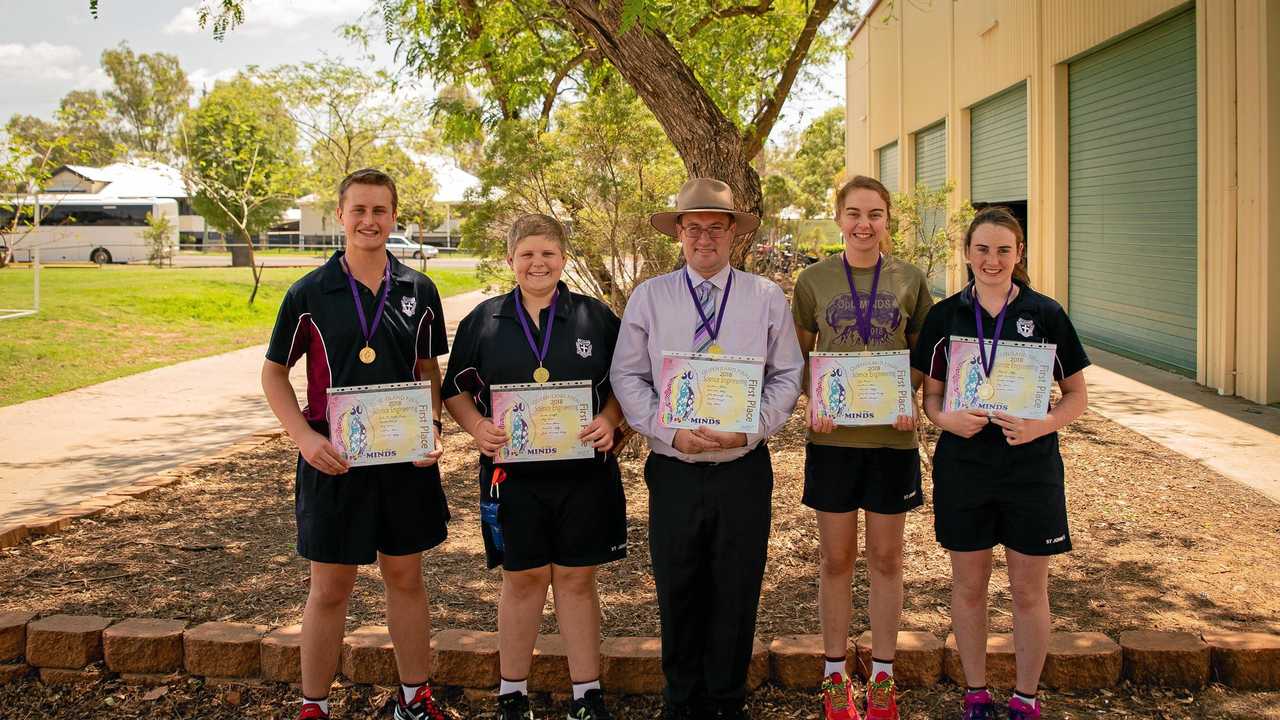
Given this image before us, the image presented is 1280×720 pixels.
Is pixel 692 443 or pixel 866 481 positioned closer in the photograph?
pixel 692 443

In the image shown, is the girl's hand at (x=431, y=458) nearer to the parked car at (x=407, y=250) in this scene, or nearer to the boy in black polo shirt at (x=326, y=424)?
the boy in black polo shirt at (x=326, y=424)

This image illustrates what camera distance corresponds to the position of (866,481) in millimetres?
3570

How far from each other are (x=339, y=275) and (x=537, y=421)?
Answer: 0.85m

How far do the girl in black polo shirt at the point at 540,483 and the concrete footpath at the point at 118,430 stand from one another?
421 centimetres

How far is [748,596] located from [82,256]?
155ft

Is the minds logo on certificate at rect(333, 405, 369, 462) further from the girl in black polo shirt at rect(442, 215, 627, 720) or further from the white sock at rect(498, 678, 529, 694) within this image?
the white sock at rect(498, 678, 529, 694)

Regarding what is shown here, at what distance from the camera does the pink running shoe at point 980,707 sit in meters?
3.48

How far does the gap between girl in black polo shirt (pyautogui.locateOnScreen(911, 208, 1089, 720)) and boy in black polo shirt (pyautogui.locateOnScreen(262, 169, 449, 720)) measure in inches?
70.6

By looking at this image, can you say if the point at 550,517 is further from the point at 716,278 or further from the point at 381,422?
the point at 716,278

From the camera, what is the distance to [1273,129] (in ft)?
Result: 31.2

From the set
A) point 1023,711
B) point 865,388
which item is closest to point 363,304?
point 865,388

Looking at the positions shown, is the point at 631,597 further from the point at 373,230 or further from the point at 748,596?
the point at 373,230

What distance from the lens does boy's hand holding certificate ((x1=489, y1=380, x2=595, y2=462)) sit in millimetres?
3363

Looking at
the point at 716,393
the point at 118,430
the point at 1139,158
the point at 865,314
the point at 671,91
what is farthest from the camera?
the point at 1139,158
